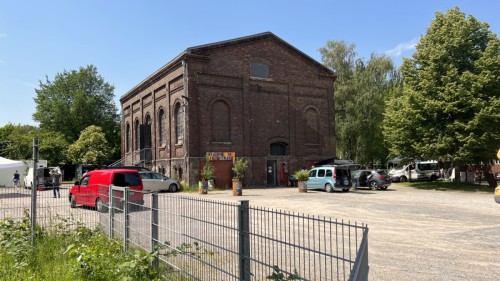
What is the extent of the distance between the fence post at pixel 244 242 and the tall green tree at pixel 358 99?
133ft

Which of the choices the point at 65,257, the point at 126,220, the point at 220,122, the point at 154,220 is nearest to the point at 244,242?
the point at 154,220

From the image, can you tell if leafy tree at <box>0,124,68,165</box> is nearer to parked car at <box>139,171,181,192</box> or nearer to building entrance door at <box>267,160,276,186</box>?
parked car at <box>139,171,181,192</box>

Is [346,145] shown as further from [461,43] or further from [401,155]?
[461,43]

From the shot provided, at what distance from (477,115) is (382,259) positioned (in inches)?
910

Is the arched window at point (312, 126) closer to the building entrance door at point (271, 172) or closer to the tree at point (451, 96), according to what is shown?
the building entrance door at point (271, 172)

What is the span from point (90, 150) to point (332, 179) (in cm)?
3574

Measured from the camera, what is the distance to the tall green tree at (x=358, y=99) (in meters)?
42.7

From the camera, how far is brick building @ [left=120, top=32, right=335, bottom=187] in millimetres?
30047

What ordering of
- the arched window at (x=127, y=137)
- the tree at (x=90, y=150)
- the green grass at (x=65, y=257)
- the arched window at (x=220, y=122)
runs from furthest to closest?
1. the tree at (x=90, y=150)
2. the arched window at (x=127, y=137)
3. the arched window at (x=220, y=122)
4. the green grass at (x=65, y=257)

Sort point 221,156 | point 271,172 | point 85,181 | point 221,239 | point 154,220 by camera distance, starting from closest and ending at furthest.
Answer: point 221,239, point 154,220, point 85,181, point 221,156, point 271,172

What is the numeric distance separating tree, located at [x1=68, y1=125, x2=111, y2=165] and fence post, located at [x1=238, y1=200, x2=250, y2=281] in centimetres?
4966

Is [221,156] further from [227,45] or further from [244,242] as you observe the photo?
[244,242]

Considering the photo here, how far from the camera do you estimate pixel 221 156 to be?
100.0ft

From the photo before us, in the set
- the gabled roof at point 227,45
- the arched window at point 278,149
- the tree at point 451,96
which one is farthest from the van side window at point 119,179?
the tree at point 451,96
